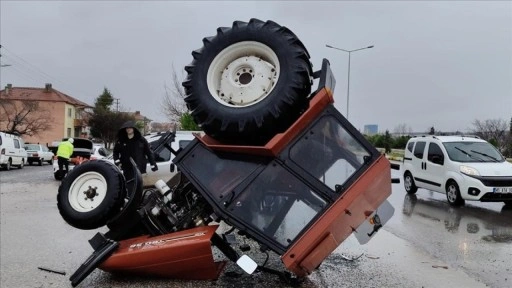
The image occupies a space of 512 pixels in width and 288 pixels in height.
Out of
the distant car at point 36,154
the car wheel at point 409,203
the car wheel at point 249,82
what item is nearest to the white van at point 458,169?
the car wheel at point 409,203

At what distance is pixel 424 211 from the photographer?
1073cm

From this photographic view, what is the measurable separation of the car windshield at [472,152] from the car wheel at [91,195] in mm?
9315

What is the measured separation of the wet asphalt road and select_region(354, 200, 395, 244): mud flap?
452mm

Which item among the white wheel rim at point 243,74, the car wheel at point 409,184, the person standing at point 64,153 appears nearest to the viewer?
the white wheel rim at point 243,74

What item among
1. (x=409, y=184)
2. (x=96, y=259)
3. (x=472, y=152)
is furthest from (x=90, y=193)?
(x=409, y=184)

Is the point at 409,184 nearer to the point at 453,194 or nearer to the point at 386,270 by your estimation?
the point at 453,194

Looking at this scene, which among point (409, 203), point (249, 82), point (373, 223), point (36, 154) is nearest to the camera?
point (249, 82)

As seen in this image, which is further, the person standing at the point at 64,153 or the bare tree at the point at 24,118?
the bare tree at the point at 24,118

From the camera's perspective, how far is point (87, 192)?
16.3ft

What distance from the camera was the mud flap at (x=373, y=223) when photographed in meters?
4.83

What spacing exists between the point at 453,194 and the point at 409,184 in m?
2.55

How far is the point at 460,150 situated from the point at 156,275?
9.58 meters

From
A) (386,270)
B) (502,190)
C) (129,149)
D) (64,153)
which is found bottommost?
(64,153)

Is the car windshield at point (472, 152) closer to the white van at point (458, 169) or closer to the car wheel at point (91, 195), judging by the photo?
the white van at point (458, 169)
